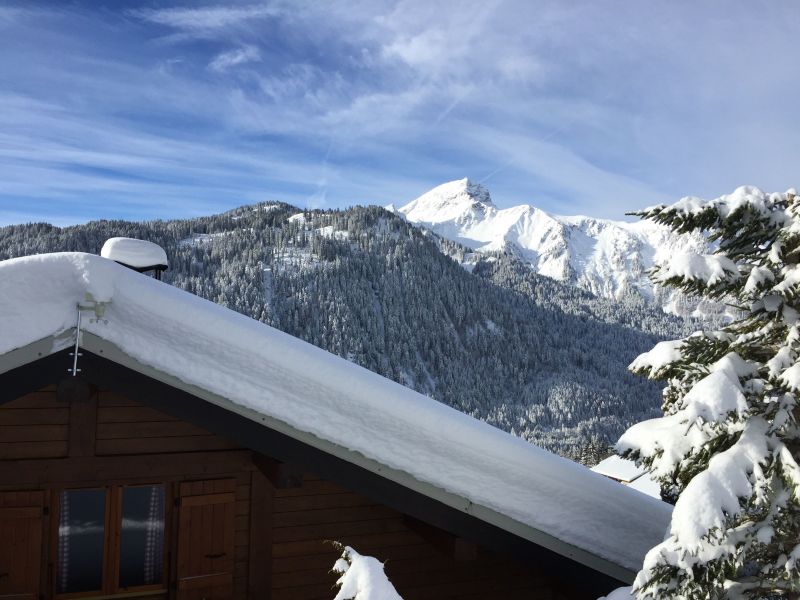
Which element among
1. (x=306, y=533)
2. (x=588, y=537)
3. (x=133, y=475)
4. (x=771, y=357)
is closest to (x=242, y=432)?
(x=133, y=475)

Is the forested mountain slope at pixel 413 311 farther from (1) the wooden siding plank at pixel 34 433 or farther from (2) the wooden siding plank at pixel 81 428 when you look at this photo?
(1) the wooden siding plank at pixel 34 433

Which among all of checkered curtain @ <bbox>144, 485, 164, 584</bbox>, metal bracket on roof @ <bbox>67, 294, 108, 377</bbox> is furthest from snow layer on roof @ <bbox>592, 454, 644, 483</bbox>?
metal bracket on roof @ <bbox>67, 294, 108, 377</bbox>

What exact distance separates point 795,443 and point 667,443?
0.76 m

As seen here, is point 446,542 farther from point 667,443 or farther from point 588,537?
point 667,443

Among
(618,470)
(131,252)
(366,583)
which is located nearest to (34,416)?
(131,252)

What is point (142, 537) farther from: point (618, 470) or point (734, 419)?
point (618, 470)

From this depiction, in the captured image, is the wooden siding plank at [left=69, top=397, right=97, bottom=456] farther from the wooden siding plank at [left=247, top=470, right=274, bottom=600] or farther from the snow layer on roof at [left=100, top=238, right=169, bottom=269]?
the snow layer on roof at [left=100, top=238, right=169, bottom=269]

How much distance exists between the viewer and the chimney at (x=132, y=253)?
5.81 metres

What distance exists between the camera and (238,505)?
14.8ft

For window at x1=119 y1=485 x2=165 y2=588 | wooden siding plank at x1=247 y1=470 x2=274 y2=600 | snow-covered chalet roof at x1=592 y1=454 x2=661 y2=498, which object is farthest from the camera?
snow-covered chalet roof at x1=592 y1=454 x2=661 y2=498

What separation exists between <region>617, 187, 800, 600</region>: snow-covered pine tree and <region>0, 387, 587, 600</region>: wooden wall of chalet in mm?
1524

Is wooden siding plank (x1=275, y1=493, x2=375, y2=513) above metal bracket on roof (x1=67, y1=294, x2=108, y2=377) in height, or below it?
below

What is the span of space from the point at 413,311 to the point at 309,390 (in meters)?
161

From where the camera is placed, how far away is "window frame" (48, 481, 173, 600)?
4043 mm
